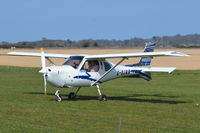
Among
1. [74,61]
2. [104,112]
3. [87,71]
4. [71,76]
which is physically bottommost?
[104,112]

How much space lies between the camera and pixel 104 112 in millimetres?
16078

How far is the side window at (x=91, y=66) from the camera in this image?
20.1 metres

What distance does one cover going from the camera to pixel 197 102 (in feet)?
63.1

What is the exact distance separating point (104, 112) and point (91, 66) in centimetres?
453

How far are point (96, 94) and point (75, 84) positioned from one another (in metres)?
3.30

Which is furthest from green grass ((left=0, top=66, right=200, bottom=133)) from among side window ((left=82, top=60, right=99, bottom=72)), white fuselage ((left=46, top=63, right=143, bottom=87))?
side window ((left=82, top=60, right=99, bottom=72))

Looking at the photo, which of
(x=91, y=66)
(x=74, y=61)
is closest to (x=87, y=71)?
(x=91, y=66)

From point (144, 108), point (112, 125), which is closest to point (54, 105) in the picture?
point (144, 108)

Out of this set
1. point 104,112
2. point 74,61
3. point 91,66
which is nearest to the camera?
point 104,112

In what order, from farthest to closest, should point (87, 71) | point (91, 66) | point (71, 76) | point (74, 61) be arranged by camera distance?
point (91, 66), point (87, 71), point (74, 61), point (71, 76)

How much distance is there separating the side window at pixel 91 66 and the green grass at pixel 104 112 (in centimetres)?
117

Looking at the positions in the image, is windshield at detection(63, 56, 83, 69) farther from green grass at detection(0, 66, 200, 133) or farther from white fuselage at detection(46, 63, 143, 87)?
green grass at detection(0, 66, 200, 133)

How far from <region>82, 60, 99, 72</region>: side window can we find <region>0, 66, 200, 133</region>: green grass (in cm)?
117

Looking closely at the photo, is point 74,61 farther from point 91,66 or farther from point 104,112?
point 104,112
